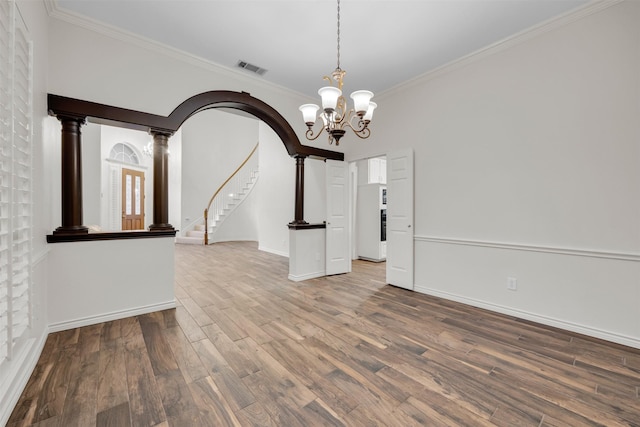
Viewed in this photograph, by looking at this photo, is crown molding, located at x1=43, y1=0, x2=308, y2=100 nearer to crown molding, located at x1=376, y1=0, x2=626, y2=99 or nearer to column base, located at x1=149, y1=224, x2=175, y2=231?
column base, located at x1=149, y1=224, x2=175, y2=231

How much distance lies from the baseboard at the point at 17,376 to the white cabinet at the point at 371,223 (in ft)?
17.6

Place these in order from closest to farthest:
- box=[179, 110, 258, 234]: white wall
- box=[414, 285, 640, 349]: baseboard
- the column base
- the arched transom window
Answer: box=[414, 285, 640, 349]: baseboard, the column base, the arched transom window, box=[179, 110, 258, 234]: white wall

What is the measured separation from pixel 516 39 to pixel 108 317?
17.7ft

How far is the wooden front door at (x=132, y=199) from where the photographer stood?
8.48 meters

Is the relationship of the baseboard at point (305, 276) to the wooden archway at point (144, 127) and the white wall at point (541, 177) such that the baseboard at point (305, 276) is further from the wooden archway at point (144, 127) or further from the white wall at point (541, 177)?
the wooden archway at point (144, 127)

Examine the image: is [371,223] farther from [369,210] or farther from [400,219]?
[400,219]

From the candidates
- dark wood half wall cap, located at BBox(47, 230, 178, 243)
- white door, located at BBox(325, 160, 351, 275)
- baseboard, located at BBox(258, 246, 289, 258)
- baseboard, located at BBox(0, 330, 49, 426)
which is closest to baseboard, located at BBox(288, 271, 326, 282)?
white door, located at BBox(325, 160, 351, 275)

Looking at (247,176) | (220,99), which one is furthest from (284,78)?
→ (247,176)

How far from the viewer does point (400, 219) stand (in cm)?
427

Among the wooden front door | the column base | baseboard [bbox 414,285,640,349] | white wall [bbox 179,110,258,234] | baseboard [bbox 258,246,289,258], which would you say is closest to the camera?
baseboard [bbox 414,285,640,349]

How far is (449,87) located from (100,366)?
15.5 ft

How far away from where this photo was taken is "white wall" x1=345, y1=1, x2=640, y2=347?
2.55m

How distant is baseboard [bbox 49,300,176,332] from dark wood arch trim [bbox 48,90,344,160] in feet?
6.76

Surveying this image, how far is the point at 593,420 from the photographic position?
160 centimetres
